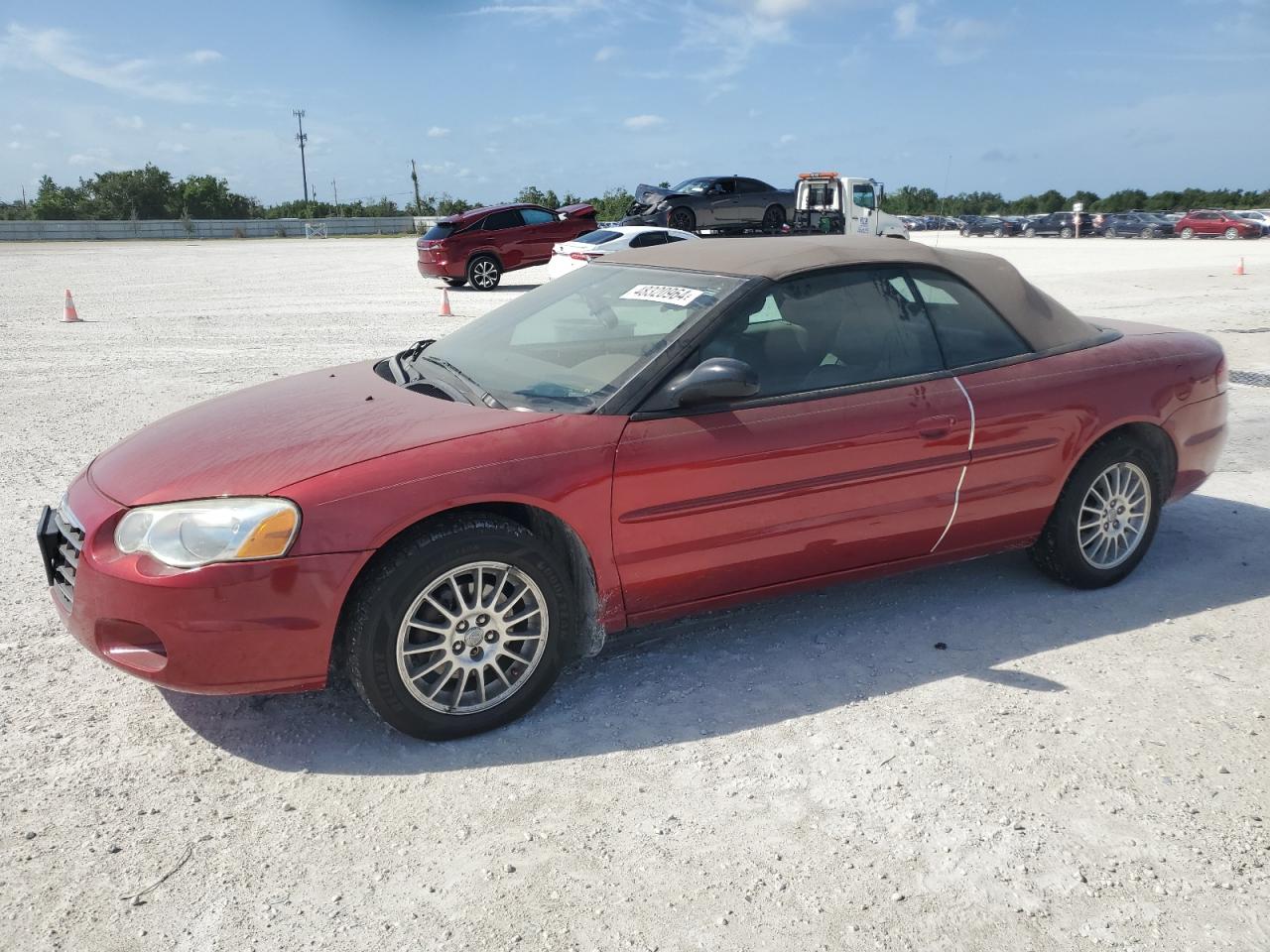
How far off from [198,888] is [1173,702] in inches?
122

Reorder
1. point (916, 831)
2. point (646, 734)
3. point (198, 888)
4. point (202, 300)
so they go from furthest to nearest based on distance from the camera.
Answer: point (202, 300) < point (646, 734) < point (916, 831) < point (198, 888)

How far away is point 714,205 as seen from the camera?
28750 millimetres

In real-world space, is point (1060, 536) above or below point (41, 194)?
below

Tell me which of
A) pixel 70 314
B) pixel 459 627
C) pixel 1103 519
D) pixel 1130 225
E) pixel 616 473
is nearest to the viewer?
pixel 459 627

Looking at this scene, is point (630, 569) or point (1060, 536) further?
point (1060, 536)

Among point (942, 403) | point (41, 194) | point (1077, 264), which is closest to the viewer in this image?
point (942, 403)

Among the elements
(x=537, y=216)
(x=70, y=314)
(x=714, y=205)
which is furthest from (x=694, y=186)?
(x=70, y=314)

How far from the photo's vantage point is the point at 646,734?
331cm

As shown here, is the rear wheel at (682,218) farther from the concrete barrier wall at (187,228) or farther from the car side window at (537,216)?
the concrete barrier wall at (187,228)

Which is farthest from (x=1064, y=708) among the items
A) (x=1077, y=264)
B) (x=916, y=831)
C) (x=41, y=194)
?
(x=41, y=194)

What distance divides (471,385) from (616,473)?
790mm

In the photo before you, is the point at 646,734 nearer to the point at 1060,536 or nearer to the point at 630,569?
the point at 630,569

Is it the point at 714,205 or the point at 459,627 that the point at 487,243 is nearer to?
the point at 714,205

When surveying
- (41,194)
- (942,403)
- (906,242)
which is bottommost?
(942,403)
